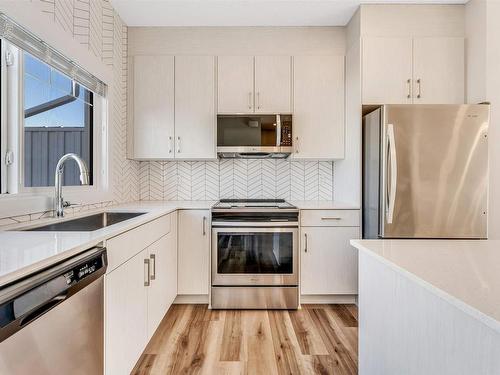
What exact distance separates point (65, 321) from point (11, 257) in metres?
0.28

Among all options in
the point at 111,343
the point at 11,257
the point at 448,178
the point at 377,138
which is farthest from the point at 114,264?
the point at 448,178

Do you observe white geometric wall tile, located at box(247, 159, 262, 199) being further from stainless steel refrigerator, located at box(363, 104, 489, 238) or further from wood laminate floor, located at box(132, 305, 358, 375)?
stainless steel refrigerator, located at box(363, 104, 489, 238)

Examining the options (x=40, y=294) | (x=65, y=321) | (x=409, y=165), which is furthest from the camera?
(x=409, y=165)

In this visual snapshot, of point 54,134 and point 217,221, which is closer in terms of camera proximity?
point 54,134

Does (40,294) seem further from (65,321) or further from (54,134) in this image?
(54,134)

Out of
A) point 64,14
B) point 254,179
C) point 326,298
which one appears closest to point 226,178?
point 254,179

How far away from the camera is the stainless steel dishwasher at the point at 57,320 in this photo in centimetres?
83

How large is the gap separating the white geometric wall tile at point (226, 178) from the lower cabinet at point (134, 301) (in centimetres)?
96

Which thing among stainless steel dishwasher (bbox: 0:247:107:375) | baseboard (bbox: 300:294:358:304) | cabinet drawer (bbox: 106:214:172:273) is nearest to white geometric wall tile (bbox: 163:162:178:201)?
cabinet drawer (bbox: 106:214:172:273)

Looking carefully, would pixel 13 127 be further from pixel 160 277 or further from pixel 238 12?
pixel 238 12

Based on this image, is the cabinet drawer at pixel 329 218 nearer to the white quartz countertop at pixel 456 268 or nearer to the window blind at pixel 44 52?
the white quartz countertop at pixel 456 268

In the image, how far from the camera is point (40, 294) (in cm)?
92

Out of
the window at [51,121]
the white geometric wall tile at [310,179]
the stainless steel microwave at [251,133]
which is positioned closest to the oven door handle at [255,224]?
the stainless steel microwave at [251,133]

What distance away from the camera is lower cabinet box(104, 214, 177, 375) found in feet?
4.89
